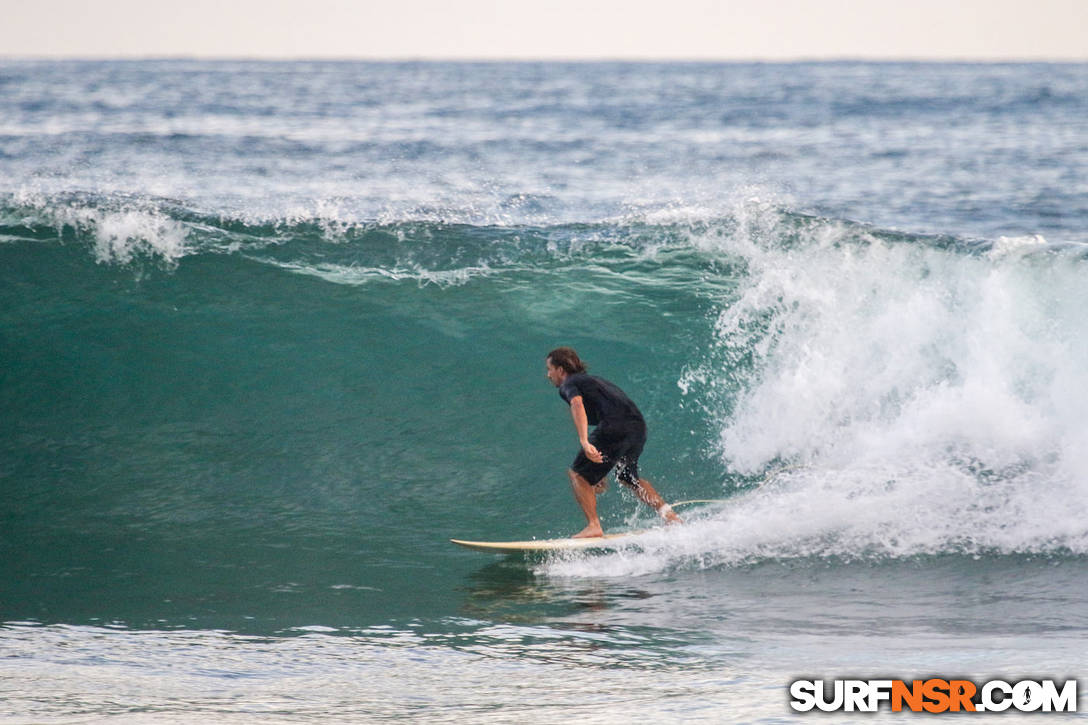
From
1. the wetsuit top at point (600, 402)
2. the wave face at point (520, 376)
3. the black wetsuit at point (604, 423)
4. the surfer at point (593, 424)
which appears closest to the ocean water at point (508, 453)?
the wave face at point (520, 376)

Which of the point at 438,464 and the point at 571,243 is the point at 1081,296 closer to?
→ the point at 571,243

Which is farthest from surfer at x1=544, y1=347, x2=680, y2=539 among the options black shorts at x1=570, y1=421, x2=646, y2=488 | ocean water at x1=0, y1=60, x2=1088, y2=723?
ocean water at x1=0, y1=60, x2=1088, y2=723

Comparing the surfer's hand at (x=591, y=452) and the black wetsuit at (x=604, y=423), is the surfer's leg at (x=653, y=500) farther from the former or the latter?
the surfer's hand at (x=591, y=452)

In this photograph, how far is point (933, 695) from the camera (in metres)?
4.41

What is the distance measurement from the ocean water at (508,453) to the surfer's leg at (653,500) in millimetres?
244

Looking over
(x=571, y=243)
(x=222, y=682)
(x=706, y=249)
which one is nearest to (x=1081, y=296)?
(x=706, y=249)

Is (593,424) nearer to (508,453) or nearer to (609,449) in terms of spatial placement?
(609,449)

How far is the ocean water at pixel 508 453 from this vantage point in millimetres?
5312

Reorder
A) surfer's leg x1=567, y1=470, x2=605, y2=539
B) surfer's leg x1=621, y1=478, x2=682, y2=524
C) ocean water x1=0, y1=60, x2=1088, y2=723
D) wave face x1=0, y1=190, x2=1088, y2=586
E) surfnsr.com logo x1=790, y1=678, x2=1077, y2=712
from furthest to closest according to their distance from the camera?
wave face x1=0, y1=190, x2=1088, y2=586
surfer's leg x1=621, y1=478, x2=682, y2=524
surfer's leg x1=567, y1=470, x2=605, y2=539
ocean water x1=0, y1=60, x2=1088, y2=723
surfnsr.com logo x1=790, y1=678, x2=1077, y2=712

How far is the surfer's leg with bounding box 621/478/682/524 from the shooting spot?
24.8 feet

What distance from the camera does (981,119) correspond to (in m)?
32.8

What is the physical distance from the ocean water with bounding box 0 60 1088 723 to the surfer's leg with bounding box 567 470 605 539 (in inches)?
6.7

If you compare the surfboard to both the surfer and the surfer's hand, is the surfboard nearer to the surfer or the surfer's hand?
the surfer

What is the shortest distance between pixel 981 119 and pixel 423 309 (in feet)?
88.1
